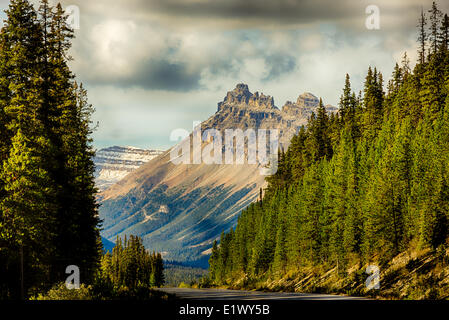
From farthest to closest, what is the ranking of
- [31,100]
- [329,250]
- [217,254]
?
[217,254]
[329,250]
[31,100]

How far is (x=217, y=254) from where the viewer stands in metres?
156

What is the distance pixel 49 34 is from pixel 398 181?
34.8 metres

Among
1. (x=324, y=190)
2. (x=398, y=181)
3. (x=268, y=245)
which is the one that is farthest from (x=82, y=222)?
(x=268, y=245)

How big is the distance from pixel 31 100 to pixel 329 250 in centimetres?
4167

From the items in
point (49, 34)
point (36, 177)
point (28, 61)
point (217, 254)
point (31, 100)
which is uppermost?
point (49, 34)

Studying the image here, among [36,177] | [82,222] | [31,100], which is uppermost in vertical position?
[31,100]

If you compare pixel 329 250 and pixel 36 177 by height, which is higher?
pixel 36 177

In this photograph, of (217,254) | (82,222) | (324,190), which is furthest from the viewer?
(217,254)
